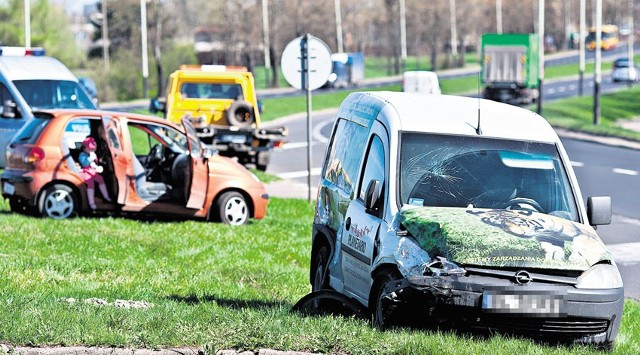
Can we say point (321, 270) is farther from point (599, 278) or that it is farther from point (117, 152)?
point (117, 152)

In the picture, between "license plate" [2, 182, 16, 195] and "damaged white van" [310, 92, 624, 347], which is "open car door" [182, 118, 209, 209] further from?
"damaged white van" [310, 92, 624, 347]

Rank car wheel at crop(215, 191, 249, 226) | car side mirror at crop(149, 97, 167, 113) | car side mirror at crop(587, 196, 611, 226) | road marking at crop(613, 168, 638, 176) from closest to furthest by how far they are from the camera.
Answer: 1. car side mirror at crop(587, 196, 611, 226)
2. car wheel at crop(215, 191, 249, 226)
3. road marking at crop(613, 168, 638, 176)
4. car side mirror at crop(149, 97, 167, 113)

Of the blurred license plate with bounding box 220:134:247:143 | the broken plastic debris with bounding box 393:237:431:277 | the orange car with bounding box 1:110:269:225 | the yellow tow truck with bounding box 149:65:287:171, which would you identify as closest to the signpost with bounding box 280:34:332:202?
the orange car with bounding box 1:110:269:225

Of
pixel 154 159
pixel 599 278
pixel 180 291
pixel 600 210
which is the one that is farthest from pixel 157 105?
pixel 599 278

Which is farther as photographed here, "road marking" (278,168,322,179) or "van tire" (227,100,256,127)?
"road marking" (278,168,322,179)

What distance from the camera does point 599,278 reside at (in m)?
7.01

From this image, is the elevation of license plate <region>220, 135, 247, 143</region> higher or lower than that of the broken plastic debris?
lower

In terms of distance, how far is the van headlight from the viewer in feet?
22.9

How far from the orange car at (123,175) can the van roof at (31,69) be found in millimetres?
7465

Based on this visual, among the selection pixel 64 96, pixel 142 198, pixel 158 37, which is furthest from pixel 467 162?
pixel 158 37

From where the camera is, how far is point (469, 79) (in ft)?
275

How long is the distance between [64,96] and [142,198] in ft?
28.4

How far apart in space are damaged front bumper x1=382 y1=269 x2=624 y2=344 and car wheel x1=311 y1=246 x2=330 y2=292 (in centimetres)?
196

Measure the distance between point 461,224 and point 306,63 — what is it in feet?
38.3
